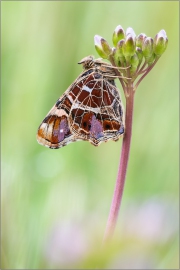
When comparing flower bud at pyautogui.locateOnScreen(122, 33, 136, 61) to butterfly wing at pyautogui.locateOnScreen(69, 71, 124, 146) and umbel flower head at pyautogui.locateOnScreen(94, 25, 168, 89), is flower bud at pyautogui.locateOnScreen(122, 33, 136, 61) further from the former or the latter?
butterfly wing at pyautogui.locateOnScreen(69, 71, 124, 146)

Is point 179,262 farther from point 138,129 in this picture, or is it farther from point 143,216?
point 138,129

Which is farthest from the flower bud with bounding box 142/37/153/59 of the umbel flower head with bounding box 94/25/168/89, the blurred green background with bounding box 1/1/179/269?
the blurred green background with bounding box 1/1/179/269

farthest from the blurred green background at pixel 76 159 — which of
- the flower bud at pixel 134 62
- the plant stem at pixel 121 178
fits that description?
the flower bud at pixel 134 62

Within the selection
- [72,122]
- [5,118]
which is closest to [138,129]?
[5,118]

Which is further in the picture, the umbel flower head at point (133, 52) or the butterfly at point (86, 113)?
the butterfly at point (86, 113)

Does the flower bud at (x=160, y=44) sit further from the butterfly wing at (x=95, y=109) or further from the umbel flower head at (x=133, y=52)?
the butterfly wing at (x=95, y=109)

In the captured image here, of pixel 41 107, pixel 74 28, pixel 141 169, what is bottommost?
pixel 141 169

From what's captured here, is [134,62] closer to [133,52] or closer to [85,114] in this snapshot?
[133,52]
